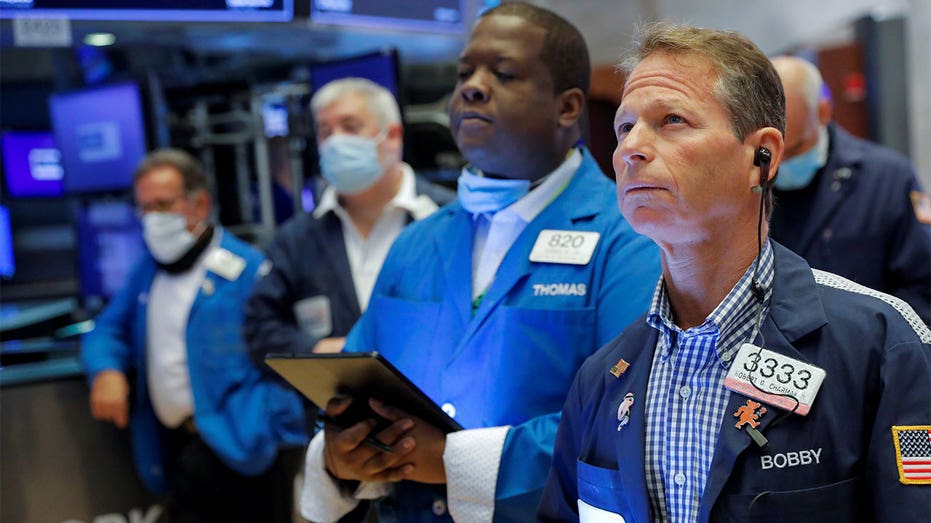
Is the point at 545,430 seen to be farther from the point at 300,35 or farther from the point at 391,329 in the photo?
the point at 300,35

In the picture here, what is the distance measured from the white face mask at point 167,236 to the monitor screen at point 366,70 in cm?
87

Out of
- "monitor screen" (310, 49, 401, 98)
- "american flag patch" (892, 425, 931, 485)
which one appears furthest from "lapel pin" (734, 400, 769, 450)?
Answer: "monitor screen" (310, 49, 401, 98)

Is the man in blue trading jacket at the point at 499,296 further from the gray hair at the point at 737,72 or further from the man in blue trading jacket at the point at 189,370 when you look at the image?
the man in blue trading jacket at the point at 189,370

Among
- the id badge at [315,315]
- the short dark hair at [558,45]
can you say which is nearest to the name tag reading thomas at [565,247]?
the short dark hair at [558,45]

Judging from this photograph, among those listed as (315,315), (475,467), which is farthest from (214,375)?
(475,467)

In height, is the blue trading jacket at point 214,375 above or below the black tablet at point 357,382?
below

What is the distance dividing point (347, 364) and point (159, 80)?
3.67m

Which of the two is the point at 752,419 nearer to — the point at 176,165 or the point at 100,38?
the point at 176,165

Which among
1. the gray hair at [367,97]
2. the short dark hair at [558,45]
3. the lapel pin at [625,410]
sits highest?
the short dark hair at [558,45]

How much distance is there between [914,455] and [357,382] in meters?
1.07

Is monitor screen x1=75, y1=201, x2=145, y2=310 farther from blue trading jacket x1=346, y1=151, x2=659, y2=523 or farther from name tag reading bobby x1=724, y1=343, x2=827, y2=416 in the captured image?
name tag reading bobby x1=724, y1=343, x2=827, y2=416

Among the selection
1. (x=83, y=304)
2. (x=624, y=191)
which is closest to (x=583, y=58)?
(x=624, y=191)

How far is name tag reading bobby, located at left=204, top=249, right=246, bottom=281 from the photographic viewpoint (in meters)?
4.36

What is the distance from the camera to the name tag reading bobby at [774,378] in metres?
1.36
